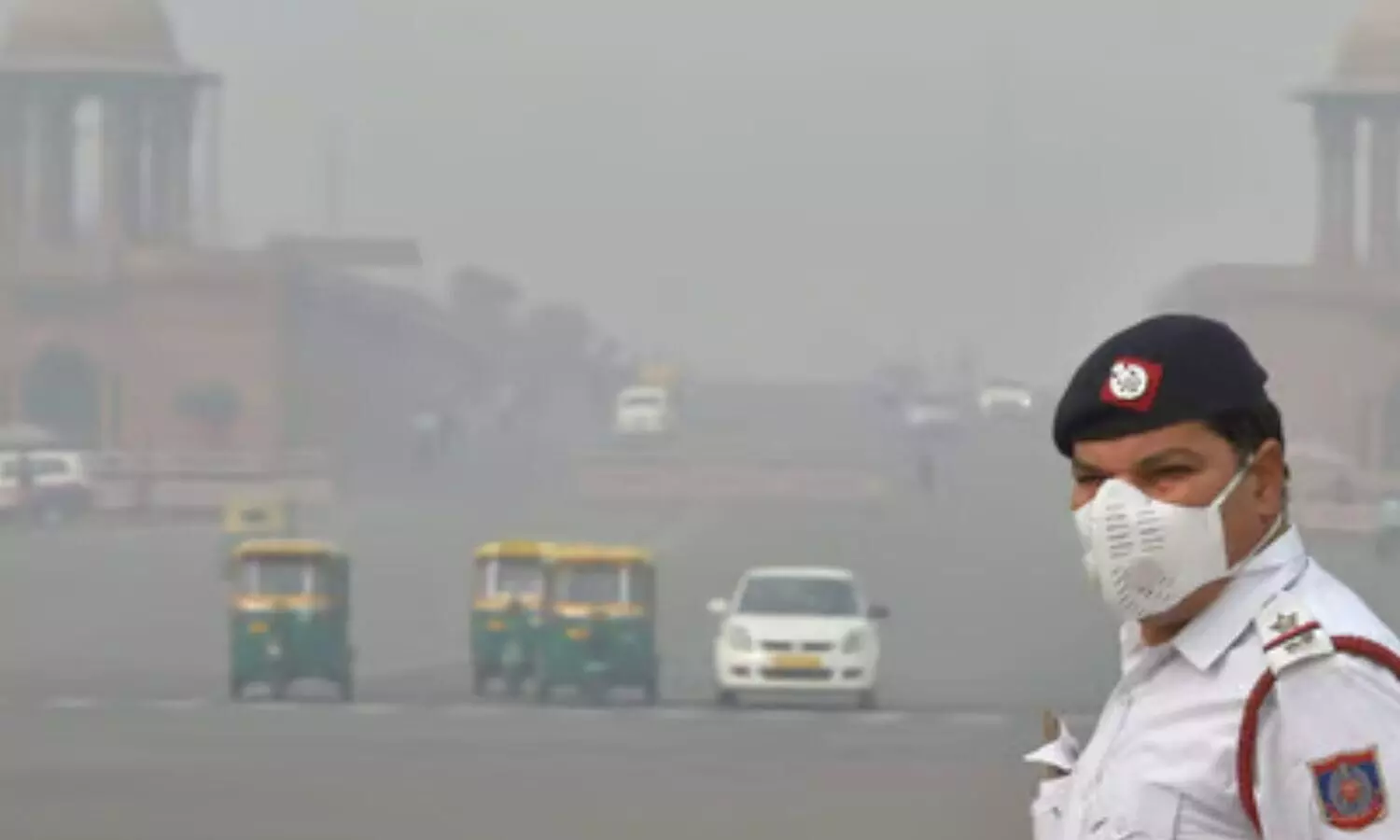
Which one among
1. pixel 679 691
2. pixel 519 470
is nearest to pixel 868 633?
pixel 679 691

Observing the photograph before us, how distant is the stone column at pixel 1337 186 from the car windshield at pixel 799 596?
28.5m

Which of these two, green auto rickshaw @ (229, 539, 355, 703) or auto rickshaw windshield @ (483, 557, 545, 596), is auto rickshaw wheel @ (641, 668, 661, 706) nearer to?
auto rickshaw windshield @ (483, 557, 545, 596)

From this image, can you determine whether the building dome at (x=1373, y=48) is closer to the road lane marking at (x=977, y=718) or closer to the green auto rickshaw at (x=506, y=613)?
the road lane marking at (x=977, y=718)

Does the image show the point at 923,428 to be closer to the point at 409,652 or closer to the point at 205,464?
the point at 205,464

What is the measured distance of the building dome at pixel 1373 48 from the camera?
52094 millimetres

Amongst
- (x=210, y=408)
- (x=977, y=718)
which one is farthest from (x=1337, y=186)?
(x=977, y=718)

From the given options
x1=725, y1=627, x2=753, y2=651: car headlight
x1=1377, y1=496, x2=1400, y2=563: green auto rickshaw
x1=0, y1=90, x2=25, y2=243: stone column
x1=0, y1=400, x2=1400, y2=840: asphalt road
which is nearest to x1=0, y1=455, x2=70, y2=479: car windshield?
x1=0, y1=400, x2=1400, y2=840: asphalt road

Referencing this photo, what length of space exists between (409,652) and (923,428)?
19284 millimetres

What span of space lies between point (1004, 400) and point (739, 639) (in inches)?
918

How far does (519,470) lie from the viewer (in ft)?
171

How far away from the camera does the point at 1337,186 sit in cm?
5203

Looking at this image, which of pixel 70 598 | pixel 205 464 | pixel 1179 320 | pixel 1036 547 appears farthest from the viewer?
pixel 205 464

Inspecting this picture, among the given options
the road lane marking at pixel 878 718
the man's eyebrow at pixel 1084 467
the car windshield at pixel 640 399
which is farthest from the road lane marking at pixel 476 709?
the car windshield at pixel 640 399

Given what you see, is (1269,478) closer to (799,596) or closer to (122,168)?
(799,596)
